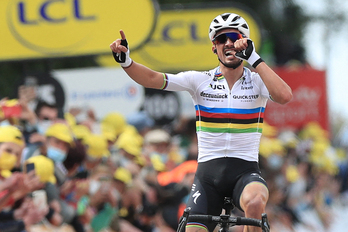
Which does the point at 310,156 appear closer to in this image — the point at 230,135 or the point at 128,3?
the point at 128,3

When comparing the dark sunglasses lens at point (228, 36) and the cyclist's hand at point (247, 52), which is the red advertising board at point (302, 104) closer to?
the dark sunglasses lens at point (228, 36)

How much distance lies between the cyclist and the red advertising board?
15.2 metres

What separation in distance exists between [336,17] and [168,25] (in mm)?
25846

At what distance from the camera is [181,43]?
57.0 feet

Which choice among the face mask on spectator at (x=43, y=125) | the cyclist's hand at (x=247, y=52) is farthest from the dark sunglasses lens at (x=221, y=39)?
the face mask on spectator at (x=43, y=125)

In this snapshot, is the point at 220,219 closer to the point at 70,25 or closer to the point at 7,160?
the point at 7,160

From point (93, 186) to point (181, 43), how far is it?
8.30m

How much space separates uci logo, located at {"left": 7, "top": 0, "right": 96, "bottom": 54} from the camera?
43.1ft

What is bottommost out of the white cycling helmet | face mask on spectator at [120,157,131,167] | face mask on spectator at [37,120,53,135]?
face mask on spectator at [120,157,131,167]

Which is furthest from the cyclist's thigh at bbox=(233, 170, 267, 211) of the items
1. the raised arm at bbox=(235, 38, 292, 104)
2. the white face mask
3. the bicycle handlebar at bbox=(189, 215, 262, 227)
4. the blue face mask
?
the white face mask

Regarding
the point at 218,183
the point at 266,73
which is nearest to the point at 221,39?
the point at 266,73

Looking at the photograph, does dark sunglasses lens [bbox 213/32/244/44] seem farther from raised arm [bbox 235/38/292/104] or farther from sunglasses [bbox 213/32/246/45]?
raised arm [bbox 235/38/292/104]

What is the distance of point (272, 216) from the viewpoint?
49.0 ft

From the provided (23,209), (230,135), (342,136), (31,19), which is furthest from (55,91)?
(342,136)
